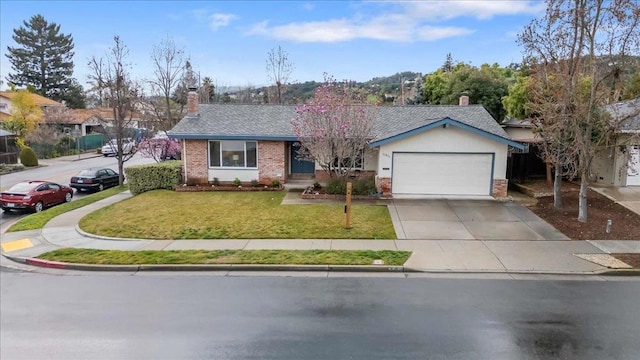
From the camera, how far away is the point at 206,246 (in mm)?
12703

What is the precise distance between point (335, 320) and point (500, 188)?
548 inches

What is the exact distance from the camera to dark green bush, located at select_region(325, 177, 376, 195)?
767 inches

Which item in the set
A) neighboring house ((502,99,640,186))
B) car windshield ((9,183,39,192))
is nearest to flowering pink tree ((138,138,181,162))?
car windshield ((9,183,39,192))

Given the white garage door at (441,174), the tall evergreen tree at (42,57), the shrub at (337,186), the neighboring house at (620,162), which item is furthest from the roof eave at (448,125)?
the tall evergreen tree at (42,57)

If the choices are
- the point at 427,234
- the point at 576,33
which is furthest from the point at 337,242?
the point at 576,33

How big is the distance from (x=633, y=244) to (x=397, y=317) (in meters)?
8.84

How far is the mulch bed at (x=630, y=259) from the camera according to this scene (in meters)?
10.8

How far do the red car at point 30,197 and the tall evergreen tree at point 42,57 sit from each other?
60882 mm

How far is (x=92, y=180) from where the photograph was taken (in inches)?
971

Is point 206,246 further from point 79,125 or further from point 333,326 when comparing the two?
point 79,125

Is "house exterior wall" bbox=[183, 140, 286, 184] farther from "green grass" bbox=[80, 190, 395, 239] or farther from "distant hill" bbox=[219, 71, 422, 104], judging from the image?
"distant hill" bbox=[219, 71, 422, 104]

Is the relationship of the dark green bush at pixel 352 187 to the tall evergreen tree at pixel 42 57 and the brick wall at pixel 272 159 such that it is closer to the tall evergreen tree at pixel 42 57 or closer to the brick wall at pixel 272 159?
the brick wall at pixel 272 159

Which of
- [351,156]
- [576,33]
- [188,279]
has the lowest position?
[188,279]

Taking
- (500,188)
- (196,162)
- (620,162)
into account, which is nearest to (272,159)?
(196,162)
